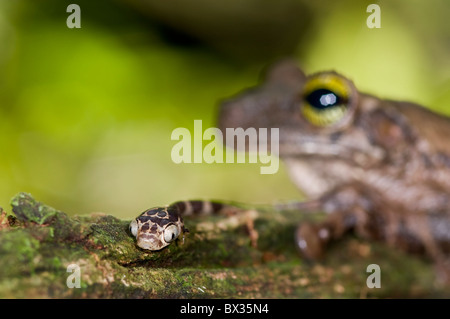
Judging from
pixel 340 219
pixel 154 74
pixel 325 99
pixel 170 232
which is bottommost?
pixel 170 232

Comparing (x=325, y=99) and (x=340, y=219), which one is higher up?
(x=325, y=99)

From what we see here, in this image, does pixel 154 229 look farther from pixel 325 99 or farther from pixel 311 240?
pixel 325 99

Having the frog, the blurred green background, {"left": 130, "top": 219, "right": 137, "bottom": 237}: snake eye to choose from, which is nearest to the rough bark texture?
{"left": 130, "top": 219, "right": 137, "bottom": 237}: snake eye

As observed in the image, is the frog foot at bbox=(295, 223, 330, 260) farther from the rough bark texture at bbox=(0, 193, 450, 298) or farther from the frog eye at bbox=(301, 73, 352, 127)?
the frog eye at bbox=(301, 73, 352, 127)

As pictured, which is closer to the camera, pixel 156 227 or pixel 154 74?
pixel 156 227

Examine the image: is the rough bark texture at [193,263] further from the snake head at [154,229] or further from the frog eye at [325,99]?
→ the frog eye at [325,99]

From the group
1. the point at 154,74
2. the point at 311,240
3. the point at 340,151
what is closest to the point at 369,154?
the point at 340,151

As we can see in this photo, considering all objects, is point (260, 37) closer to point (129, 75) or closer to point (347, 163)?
point (129, 75)

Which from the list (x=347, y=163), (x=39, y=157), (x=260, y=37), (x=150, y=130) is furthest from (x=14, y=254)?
(x=260, y=37)

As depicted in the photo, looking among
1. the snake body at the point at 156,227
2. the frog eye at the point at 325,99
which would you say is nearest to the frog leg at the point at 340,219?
the frog eye at the point at 325,99
